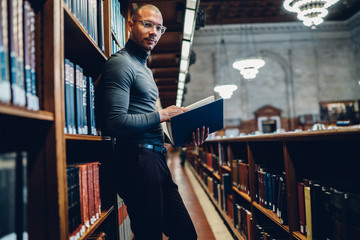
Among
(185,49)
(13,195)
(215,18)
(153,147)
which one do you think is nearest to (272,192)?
(153,147)

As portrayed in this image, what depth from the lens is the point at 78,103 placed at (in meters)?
1.24

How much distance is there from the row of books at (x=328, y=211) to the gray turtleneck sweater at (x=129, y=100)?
799 millimetres

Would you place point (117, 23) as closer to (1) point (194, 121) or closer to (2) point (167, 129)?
(2) point (167, 129)

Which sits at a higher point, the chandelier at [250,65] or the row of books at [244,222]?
the chandelier at [250,65]

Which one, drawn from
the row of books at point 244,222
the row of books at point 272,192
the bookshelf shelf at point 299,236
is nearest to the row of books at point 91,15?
the row of books at point 272,192

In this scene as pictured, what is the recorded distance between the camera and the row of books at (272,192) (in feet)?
5.82

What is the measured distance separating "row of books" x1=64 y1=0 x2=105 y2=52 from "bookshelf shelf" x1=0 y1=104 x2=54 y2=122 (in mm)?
522

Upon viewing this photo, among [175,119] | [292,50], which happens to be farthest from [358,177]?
[292,50]

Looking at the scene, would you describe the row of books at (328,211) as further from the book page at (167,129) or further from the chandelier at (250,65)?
the chandelier at (250,65)

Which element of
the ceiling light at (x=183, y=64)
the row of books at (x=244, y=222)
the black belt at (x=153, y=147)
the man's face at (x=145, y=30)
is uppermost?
the ceiling light at (x=183, y=64)

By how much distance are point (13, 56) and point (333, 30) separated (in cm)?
1870

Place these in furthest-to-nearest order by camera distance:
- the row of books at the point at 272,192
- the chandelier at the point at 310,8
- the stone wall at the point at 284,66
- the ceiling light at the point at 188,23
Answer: the stone wall at the point at 284,66
the chandelier at the point at 310,8
the ceiling light at the point at 188,23
the row of books at the point at 272,192

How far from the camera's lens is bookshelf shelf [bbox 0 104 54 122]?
68 centimetres

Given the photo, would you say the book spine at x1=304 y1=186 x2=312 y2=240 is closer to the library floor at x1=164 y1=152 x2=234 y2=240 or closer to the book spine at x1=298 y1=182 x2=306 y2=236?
the book spine at x1=298 y1=182 x2=306 y2=236
